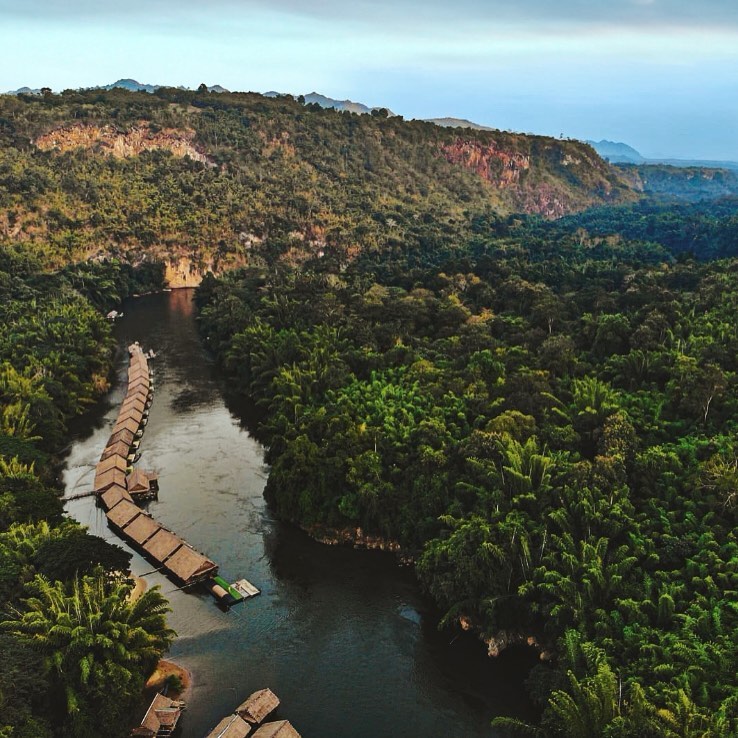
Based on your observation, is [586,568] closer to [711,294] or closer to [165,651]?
[165,651]

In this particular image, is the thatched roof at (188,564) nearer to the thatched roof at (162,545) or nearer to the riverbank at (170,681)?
the thatched roof at (162,545)

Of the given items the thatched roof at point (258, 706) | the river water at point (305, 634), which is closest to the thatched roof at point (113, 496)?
the river water at point (305, 634)

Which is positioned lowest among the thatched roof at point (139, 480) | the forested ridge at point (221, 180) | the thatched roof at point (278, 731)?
the thatched roof at point (278, 731)

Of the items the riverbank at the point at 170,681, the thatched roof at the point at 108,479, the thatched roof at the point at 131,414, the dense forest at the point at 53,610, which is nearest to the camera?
the dense forest at the point at 53,610

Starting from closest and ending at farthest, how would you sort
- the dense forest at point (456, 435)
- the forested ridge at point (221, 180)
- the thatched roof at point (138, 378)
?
the dense forest at point (456, 435) → the thatched roof at point (138, 378) → the forested ridge at point (221, 180)

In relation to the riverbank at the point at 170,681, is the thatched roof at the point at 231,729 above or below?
above

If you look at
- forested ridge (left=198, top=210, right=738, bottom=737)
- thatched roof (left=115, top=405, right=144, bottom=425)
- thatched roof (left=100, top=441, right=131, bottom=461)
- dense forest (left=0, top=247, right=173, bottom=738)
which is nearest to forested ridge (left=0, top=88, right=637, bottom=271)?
forested ridge (left=198, top=210, right=738, bottom=737)
